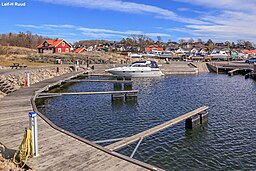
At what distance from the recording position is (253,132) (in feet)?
39.7

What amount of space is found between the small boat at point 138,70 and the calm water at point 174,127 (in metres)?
13.8

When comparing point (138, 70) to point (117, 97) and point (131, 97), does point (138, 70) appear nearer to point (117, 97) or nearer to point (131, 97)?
point (131, 97)

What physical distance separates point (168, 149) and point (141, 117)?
505 centimetres

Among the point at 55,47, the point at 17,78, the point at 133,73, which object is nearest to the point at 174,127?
the point at 17,78

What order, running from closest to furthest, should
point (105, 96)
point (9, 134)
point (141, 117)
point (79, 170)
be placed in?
point (79, 170)
point (9, 134)
point (141, 117)
point (105, 96)

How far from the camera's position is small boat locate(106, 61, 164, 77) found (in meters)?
35.2

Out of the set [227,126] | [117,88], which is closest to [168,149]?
[227,126]

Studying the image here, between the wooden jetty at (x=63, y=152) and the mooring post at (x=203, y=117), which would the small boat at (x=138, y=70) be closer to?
the mooring post at (x=203, y=117)

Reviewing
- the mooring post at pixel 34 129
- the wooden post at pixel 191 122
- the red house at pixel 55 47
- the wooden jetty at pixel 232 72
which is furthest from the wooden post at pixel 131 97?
the red house at pixel 55 47

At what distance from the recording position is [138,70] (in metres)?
35.9

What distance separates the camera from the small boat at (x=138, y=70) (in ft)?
116

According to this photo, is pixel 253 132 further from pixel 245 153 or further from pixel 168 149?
pixel 168 149

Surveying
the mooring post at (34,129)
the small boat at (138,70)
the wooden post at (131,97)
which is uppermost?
the small boat at (138,70)

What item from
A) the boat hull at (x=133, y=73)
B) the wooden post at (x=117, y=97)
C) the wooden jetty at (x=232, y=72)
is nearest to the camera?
the wooden post at (x=117, y=97)
